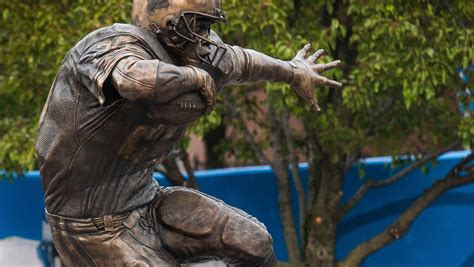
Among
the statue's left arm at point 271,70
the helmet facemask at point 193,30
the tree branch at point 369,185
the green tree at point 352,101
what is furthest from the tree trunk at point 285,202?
the helmet facemask at point 193,30

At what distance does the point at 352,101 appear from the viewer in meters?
9.42

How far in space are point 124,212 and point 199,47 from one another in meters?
0.84

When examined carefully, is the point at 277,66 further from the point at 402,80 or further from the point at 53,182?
the point at 402,80

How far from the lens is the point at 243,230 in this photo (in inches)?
204

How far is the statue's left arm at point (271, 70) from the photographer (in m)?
5.27

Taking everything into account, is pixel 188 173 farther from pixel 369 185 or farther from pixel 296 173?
pixel 369 185

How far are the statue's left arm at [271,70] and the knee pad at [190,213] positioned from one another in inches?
22.5

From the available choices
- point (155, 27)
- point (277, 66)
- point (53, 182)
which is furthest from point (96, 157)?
point (277, 66)

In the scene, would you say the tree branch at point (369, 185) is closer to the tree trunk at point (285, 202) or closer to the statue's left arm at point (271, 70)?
the tree trunk at point (285, 202)

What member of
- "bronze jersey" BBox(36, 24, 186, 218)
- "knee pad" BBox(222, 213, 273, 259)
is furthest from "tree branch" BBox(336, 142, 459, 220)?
"bronze jersey" BBox(36, 24, 186, 218)

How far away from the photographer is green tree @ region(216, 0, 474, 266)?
30.1ft

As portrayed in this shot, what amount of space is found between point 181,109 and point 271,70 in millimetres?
855

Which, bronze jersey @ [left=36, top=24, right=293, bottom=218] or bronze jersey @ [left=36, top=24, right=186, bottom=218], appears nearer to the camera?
bronze jersey @ [left=36, top=24, right=293, bottom=218]

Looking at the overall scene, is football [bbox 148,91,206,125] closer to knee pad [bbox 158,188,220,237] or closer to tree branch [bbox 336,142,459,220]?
knee pad [bbox 158,188,220,237]
